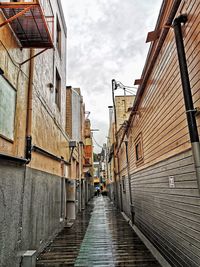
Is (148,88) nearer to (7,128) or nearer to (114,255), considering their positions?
(7,128)

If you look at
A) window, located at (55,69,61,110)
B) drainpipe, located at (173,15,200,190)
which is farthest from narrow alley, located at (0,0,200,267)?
window, located at (55,69,61,110)

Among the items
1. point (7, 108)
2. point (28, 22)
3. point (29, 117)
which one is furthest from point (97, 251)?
point (28, 22)

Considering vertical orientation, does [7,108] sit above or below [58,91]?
below

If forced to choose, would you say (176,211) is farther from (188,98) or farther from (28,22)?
(28,22)

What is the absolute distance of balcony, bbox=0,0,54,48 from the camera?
358 cm

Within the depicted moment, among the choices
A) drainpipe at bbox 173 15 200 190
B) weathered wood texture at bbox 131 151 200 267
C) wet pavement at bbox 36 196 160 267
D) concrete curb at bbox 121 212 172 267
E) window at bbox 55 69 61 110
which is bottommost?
wet pavement at bbox 36 196 160 267

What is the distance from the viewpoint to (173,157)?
3912 millimetres

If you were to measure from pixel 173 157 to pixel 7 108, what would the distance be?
321 centimetres

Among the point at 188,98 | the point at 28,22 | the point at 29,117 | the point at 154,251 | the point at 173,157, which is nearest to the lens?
the point at 188,98

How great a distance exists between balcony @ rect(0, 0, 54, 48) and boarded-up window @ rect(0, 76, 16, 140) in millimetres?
1028

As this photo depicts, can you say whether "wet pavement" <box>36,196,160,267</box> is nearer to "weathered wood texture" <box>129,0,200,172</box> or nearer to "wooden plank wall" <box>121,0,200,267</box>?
"wooden plank wall" <box>121,0,200,267</box>

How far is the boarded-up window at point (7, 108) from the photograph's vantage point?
3.65m

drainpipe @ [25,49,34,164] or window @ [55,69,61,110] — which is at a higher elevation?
window @ [55,69,61,110]

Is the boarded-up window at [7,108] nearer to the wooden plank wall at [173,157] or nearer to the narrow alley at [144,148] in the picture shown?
the narrow alley at [144,148]
